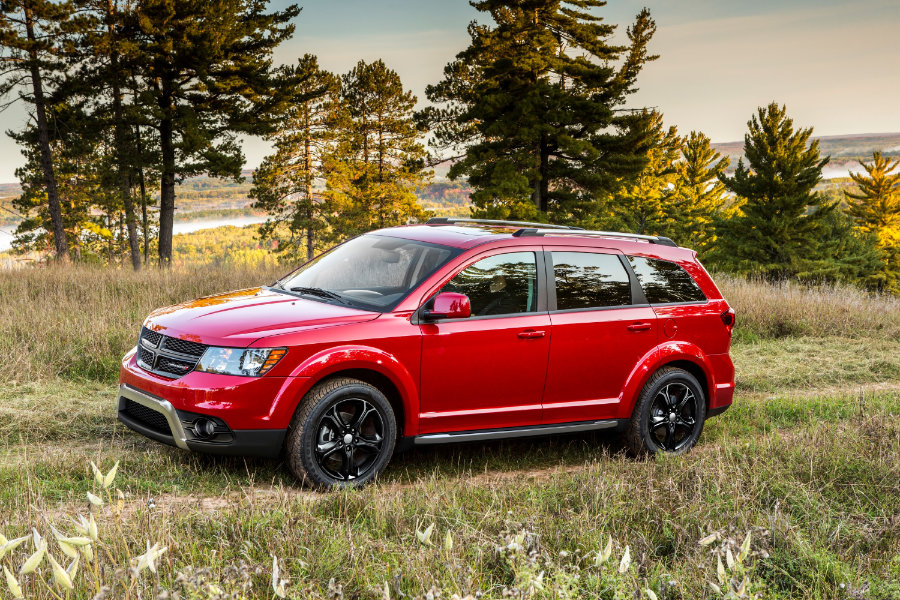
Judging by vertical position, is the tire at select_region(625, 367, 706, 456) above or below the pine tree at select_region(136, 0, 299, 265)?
below

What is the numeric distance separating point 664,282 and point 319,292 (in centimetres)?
314

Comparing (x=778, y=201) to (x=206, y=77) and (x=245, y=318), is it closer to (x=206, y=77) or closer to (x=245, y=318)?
(x=206, y=77)

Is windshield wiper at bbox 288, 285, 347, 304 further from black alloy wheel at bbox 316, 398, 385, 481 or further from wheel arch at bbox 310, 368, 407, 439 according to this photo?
black alloy wheel at bbox 316, 398, 385, 481

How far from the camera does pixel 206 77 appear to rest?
30.6m

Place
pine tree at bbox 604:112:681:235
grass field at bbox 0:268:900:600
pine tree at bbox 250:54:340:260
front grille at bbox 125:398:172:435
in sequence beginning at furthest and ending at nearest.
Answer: pine tree at bbox 604:112:681:235 < pine tree at bbox 250:54:340:260 < front grille at bbox 125:398:172:435 < grass field at bbox 0:268:900:600

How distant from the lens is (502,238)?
6.35 meters

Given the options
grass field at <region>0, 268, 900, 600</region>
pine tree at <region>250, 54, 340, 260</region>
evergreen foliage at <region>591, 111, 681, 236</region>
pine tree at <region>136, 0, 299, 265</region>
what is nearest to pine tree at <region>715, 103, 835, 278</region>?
evergreen foliage at <region>591, 111, 681, 236</region>

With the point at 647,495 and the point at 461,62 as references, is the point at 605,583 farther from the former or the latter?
the point at 461,62

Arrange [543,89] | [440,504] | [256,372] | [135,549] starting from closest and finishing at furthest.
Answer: [135,549], [440,504], [256,372], [543,89]

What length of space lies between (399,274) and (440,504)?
2115 mm

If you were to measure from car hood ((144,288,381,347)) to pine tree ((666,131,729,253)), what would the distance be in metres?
66.3

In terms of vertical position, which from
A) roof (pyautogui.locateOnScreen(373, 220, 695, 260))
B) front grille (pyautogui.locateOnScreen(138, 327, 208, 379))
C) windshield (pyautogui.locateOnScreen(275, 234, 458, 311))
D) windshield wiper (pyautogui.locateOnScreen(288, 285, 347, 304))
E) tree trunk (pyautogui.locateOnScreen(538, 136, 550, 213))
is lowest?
front grille (pyautogui.locateOnScreen(138, 327, 208, 379))

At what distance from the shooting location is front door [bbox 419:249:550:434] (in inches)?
231

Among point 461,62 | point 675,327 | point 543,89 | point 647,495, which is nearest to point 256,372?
point 647,495
